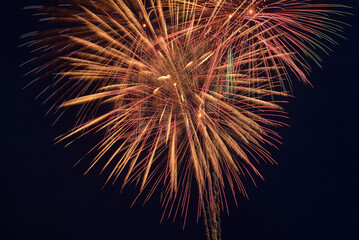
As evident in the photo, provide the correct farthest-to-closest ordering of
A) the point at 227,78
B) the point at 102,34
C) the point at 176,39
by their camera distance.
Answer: the point at 227,78 → the point at 176,39 → the point at 102,34

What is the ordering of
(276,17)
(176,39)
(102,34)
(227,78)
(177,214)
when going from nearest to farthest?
(102,34) < (276,17) < (176,39) < (227,78) < (177,214)

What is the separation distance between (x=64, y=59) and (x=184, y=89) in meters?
1.48

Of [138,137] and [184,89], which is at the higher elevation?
[184,89]

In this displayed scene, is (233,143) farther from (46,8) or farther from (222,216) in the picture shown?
(222,216)

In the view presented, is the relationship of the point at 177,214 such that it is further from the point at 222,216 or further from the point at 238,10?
the point at 238,10

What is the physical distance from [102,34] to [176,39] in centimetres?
97

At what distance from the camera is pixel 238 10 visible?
318 centimetres

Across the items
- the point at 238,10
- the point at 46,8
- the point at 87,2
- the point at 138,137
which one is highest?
the point at 238,10

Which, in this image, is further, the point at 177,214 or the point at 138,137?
the point at 177,214

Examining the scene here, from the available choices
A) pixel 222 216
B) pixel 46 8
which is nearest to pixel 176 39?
pixel 46 8

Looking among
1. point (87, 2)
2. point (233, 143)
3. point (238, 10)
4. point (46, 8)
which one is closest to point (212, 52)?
point (238, 10)

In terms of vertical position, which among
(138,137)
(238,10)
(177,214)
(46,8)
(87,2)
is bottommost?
(138,137)

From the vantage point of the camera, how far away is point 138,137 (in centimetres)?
378

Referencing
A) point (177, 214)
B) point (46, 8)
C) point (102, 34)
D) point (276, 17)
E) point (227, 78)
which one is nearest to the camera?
point (46, 8)
